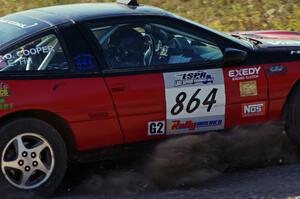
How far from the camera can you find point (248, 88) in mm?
5828

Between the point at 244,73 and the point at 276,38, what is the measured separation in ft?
3.31

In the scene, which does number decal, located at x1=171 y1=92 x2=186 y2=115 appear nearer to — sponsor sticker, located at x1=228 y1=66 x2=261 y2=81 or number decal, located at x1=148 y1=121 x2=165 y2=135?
number decal, located at x1=148 y1=121 x2=165 y2=135

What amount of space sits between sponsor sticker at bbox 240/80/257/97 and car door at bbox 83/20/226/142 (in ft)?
0.67

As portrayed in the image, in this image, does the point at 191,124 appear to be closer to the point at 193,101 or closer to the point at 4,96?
the point at 193,101

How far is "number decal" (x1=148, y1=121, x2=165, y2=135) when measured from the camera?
555cm

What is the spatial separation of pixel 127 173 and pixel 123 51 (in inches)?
45.8

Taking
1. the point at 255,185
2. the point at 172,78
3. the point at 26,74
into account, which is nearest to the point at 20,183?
the point at 26,74

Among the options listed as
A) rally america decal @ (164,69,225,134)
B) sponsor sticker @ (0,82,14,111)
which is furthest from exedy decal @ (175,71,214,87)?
sponsor sticker @ (0,82,14,111)

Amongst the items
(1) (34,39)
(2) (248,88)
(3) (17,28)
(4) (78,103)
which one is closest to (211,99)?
(2) (248,88)

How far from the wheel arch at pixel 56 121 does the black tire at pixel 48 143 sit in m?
0.06

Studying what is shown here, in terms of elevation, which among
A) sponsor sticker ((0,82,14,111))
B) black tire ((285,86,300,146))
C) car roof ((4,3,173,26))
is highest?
car roof ((4,3,173,26))

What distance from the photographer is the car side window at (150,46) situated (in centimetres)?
551

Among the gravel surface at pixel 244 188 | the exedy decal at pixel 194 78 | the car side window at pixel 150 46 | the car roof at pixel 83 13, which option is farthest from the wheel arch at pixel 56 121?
the exedy decal at pixel 194 78

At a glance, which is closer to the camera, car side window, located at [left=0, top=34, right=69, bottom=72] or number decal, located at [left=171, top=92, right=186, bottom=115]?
car side window, located at [left=0, top=34, right=69, bottom=72]
